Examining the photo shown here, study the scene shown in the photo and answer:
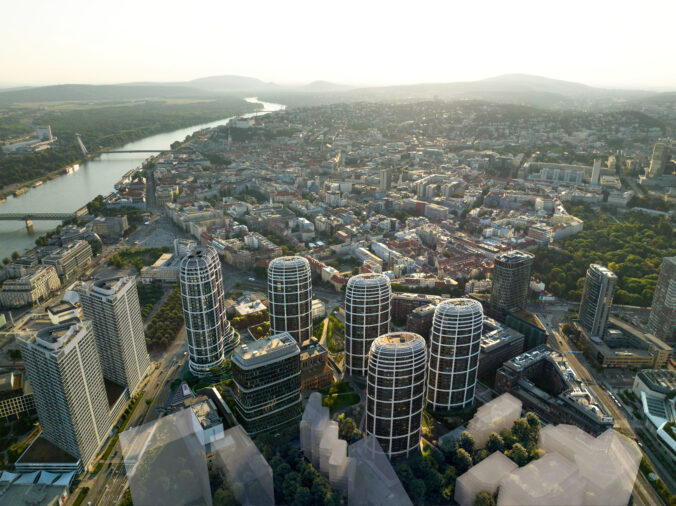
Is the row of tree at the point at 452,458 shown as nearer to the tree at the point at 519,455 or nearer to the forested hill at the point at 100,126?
the tree at the point at 519,455

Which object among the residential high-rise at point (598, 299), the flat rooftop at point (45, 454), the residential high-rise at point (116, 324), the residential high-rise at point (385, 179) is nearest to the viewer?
the flat rooftop at point (45, 454)

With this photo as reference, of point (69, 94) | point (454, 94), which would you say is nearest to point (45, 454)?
point (454, 94)

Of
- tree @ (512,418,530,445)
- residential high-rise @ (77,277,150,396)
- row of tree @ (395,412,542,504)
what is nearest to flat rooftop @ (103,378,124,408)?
residential high-rise @ (77,277,150,396)

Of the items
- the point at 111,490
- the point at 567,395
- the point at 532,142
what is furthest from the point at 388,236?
the point at 532,142

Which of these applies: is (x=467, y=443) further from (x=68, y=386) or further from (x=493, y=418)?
(x=68, y=386)

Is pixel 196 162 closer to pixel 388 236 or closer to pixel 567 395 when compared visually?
pixel 388 236

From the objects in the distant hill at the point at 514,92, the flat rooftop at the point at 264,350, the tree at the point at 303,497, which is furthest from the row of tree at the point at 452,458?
the distant hill at the point at 514,92
